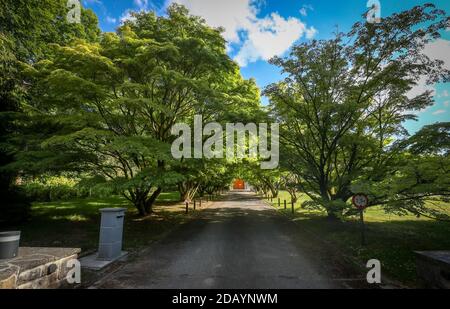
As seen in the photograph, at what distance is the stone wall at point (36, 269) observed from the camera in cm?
410

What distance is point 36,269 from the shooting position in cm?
459

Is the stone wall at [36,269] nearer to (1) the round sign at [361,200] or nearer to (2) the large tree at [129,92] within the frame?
(2) the large tree at [129,92]

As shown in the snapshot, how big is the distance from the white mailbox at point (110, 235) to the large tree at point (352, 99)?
8265mm

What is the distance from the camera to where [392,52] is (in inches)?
411

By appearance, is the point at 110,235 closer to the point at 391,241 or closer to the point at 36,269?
the point at 36,269

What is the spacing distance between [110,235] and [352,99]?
11843 millimetres

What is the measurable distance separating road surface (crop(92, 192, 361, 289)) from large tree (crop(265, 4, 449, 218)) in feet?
11.0

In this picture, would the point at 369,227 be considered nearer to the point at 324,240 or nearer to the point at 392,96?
the point at 324,240

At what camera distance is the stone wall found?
13.4 feet

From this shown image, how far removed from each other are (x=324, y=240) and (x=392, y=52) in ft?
27.8

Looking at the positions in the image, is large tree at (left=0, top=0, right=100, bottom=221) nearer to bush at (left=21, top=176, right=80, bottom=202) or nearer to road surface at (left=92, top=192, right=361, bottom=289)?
road surface at (left=92, top=192, right=361, bottom=289)

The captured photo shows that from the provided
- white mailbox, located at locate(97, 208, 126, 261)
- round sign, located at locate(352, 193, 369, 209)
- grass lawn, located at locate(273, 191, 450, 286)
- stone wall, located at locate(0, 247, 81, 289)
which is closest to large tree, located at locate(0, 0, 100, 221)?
white mailbox, located at locate(97, 208, 126, 261)

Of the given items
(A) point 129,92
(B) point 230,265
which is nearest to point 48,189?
(A) point 129,92
